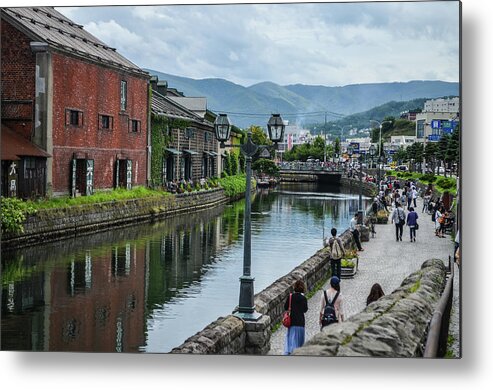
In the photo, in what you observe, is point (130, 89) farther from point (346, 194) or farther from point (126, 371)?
point (126, 371)

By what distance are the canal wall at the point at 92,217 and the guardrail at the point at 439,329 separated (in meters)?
11.8

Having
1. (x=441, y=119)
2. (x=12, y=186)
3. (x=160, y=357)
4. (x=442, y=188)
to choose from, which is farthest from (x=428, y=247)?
(x=12, y=186)

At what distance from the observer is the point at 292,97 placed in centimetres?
1433

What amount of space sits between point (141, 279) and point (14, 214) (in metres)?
3.80

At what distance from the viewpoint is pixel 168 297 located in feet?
55.7

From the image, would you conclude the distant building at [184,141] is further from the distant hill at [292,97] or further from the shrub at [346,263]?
the shrub at [346,263]

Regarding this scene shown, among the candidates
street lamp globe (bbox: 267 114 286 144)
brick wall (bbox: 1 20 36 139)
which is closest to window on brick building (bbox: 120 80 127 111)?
brick wall (bbox: 1 20 36 139)

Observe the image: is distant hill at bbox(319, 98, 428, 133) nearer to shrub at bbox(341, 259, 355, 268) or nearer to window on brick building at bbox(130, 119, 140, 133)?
shrub at bbox(341, 259, 355, 268)

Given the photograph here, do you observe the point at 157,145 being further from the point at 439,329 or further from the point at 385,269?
Answer: the point at 439,329

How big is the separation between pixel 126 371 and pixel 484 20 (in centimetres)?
644

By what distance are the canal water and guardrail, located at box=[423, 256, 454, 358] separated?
171 inches

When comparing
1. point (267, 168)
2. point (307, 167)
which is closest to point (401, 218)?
point (307, 167)

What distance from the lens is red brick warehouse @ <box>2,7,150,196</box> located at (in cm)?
2097

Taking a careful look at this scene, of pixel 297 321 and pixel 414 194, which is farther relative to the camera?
pixel 414 194
